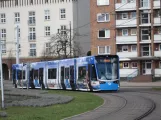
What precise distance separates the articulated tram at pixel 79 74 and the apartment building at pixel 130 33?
25.8m

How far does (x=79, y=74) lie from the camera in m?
36.4

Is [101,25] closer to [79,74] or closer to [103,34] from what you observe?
[103,34]

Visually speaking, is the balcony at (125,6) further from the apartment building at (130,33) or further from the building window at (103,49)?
the building window at (103,49)

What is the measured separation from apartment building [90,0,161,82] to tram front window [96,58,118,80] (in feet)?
109

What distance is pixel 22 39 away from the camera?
93.4 meters

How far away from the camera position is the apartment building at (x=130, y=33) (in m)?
69.9

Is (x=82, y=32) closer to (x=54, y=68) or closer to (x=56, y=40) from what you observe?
(x=56, y=40)

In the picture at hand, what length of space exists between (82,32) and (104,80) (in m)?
59.3

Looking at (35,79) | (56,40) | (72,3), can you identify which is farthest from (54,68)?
(72,3)

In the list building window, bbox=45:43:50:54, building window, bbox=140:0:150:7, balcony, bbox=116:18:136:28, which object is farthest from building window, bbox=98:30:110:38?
building window, bbox=45:43:50:54

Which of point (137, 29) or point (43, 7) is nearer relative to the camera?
point (137, 29)

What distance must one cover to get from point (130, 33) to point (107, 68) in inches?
1513

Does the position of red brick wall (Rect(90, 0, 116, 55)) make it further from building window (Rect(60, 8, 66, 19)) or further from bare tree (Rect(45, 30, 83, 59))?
building window (Rect(60, 8, 66, 19))

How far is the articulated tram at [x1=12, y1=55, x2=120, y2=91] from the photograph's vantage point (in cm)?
3428
